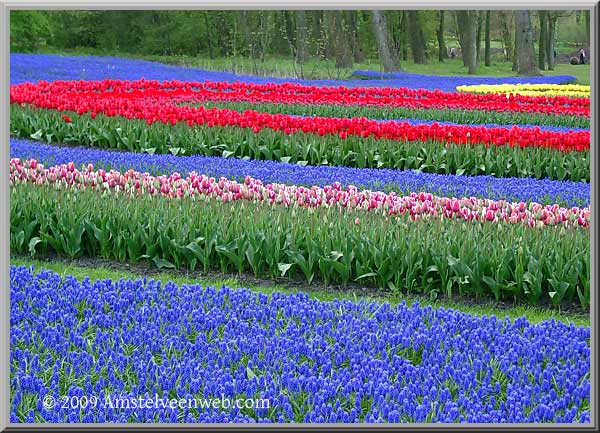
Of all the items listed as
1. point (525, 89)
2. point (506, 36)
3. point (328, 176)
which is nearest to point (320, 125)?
point (328, 176)

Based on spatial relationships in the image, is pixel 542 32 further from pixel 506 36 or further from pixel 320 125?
pixel 506 36

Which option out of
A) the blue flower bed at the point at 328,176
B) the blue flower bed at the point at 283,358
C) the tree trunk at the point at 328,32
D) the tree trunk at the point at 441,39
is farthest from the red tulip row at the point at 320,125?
the tree trunk at the point at 328,32

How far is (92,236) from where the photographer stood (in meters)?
5.82

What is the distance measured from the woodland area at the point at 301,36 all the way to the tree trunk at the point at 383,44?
37 millimetres

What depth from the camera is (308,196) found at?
262 inches

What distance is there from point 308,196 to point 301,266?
1311 millimetres

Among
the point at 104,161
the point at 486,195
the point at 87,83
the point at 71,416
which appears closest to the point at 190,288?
the point at 71,416

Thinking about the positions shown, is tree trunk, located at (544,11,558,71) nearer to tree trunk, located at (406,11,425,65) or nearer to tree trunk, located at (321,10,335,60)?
tree trunk, located at (406,11,425,65)

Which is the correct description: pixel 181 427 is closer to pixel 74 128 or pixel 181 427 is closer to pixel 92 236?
pixel 92 236

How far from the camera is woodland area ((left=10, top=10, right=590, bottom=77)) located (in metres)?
12.8

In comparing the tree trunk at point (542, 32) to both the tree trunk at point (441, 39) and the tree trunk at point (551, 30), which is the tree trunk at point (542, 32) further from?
the tree trunk at point (441, 39)

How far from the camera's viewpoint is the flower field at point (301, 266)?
11.5 ft

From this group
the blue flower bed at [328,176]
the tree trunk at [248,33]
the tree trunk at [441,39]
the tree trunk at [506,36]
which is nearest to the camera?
the blue flower bed at [328,176]

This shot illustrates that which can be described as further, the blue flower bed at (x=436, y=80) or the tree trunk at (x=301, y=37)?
the blue flower bed at (x=436, y=80)
